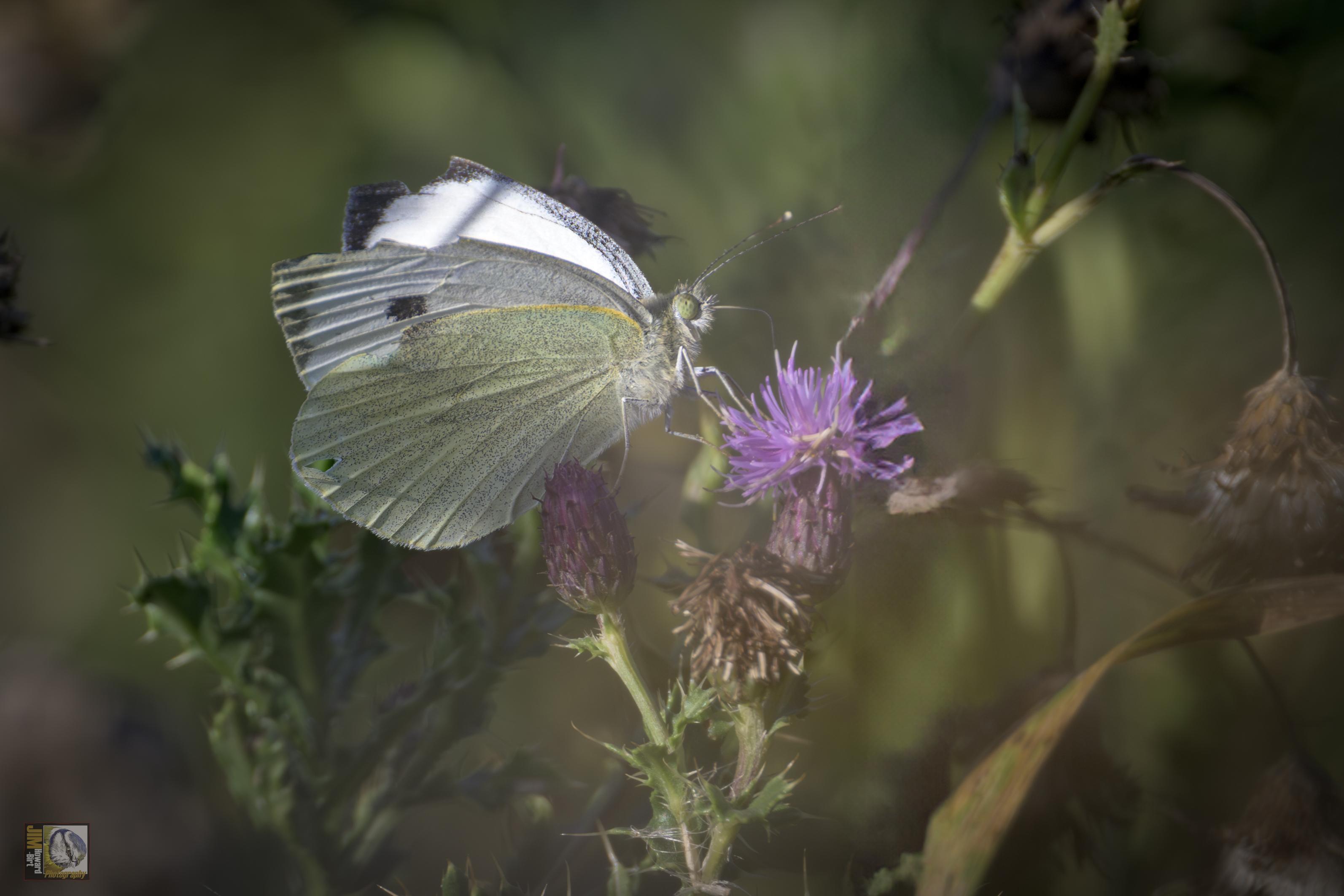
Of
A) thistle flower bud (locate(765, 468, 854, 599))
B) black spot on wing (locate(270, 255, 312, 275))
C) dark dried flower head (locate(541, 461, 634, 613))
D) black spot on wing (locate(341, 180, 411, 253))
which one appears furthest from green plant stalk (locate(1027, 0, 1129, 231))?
black spot on wing (locate(270, 255, 312, 275))

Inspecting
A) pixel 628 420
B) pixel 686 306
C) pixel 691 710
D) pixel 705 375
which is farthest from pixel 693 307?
pixel 691 710

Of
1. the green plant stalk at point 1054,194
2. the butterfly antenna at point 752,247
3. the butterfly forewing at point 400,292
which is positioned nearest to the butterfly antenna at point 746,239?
the butterfly antenna at point 752,247

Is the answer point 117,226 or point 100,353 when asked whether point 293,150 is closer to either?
point 117,226

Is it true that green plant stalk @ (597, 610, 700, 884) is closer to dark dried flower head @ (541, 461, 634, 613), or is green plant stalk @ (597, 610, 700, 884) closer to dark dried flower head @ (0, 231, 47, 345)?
dark dried flower head @ (541, 461, 634, 613)

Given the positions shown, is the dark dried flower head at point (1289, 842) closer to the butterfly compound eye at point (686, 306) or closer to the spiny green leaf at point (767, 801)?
the spiny green leaf at point (767, 801)

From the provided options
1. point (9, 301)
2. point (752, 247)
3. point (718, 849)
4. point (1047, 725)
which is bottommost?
point (718, 849)

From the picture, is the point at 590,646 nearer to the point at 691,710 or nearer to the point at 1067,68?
the point at 691,710
